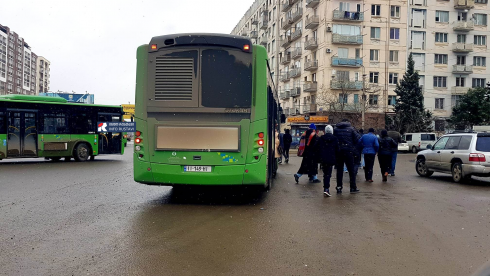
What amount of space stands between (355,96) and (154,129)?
161 ft

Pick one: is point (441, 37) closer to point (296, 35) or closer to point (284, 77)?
point (296, 35)

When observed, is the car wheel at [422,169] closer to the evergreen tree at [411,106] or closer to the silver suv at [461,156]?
the silver suv at [461,156]

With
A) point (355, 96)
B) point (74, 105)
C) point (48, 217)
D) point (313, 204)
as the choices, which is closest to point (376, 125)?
point (355, 96)

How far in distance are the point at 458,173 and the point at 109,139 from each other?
1700cm

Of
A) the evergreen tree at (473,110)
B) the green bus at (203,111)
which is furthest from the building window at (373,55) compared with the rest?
the green bus at (203,111)

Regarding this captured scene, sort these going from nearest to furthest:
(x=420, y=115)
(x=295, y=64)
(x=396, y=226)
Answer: (x=396, y=226) < (x=420, y=115) < (x=295, y=64)

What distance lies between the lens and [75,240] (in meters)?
5.68

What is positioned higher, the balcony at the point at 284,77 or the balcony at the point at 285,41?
the balcony at the point at 285,41

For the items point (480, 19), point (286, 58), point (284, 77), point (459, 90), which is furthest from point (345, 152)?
point (480, 19)

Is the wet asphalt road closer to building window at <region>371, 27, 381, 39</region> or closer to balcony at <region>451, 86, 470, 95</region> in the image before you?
building window at <region>371, 27, 381, 39</region>

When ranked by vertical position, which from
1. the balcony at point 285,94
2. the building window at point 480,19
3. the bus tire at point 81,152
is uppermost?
the building window at point 480,19

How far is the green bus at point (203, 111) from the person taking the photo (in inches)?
329

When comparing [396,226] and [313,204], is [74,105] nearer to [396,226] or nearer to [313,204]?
[313,204]

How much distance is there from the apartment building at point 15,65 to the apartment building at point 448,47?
269 ft
